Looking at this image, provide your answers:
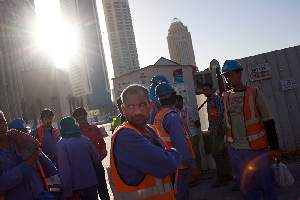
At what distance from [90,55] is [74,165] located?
186 meters

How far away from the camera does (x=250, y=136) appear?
16.4 feet

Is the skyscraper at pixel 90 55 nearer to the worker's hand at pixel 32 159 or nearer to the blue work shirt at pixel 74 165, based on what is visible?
the blue work shirt at pixel 74 165

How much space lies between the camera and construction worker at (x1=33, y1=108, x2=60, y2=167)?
295 inches

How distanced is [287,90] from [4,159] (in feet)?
24.5

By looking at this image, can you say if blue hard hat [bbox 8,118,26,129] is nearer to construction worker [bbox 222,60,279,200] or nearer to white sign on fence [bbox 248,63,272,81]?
construction worker [bbox 222,60,279,200]

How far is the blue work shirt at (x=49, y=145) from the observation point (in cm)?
746

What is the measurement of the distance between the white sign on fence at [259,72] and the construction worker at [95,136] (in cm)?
418

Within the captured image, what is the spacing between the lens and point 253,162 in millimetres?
4984

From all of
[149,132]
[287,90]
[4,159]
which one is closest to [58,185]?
[4,159]

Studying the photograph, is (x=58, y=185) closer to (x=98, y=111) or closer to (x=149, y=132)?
(x=149, y=132)

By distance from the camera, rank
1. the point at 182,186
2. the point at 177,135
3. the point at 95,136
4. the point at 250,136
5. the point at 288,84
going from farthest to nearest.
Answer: the point at 288,84, the point at 95,136, the point at 182,186, the point at 250,136, the point at 177,135

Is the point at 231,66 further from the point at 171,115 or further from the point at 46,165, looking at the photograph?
the point at 46,165

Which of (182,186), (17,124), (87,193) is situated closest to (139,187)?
(182,186)

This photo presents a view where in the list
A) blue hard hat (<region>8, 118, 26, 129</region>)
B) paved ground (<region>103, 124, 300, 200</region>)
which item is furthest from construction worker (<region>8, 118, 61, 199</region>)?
paved ground (<region>103, 124, 300, 200</region>)
